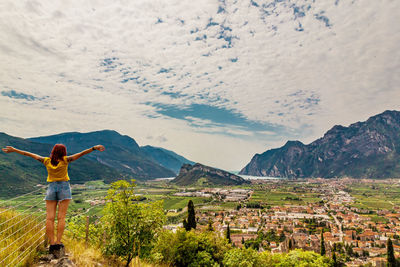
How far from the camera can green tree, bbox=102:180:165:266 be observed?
9734 millimetres

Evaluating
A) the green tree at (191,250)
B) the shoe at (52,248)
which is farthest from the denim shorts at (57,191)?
the green tree at (191,250)

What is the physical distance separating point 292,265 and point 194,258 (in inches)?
658

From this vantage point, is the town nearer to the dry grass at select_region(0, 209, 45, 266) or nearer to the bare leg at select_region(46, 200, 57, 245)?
the dry grass at select_region(0, 209, 45, 266)

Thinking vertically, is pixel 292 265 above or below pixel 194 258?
below

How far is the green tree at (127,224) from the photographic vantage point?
383 inches

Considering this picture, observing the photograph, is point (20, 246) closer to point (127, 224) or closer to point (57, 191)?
point (57, 191)

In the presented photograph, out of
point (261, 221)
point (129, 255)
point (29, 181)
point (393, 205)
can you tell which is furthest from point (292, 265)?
point (29, 181)

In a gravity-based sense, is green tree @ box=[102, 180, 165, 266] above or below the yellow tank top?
below

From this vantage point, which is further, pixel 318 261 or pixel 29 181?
pixel 29 181

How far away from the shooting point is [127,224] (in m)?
9.68

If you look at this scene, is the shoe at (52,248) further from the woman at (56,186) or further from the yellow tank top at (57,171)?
the yellow tank top at (57,171)

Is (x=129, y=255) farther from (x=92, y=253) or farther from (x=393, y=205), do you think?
(x=393, y=205)

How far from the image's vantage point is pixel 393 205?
134 meters

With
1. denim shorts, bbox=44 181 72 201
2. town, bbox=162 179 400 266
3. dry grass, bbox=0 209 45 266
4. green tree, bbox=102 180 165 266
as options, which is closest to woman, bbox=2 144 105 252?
denim shorts, bbox=44 181 72 201
